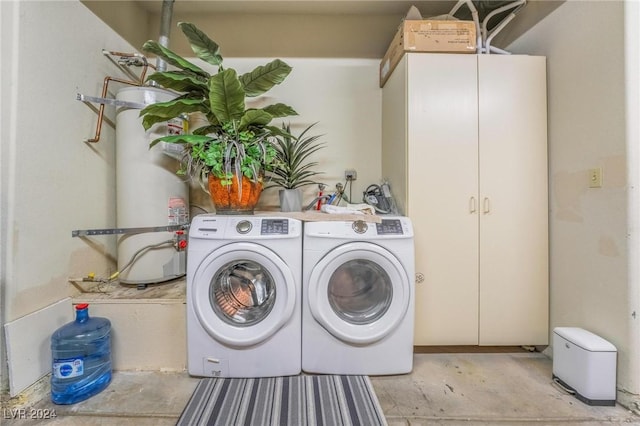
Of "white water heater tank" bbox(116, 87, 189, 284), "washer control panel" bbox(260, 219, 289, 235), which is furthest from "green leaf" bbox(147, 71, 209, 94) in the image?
"washer control panel" bbox(260, 219, 289, 235)

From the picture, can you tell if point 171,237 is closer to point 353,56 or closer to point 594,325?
point 353,56

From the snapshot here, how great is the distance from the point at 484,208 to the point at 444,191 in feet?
0.93

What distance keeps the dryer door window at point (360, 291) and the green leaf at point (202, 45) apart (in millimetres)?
1545

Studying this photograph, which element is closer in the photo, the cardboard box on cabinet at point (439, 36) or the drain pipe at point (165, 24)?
A: the cardboard box on cabinet at point (439, 36)

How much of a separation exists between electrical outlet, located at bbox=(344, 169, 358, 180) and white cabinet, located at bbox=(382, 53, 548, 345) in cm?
65

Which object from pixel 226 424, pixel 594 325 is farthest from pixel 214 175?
pixel 594 325

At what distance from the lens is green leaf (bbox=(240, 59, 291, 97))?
1.67 m

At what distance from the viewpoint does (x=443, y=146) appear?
1.67 metres

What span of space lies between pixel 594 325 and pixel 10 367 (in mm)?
2997

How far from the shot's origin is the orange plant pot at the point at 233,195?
1.56 m

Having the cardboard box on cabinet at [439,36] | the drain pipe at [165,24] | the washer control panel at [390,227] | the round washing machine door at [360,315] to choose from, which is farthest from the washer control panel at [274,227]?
the drain pipe at [165,24]

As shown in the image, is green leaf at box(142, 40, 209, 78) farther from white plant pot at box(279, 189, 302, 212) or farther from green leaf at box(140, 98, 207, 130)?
white plant pot at box(279, 189, 302, 212)

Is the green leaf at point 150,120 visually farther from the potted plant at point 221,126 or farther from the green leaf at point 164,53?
the green leaf at point 164,53

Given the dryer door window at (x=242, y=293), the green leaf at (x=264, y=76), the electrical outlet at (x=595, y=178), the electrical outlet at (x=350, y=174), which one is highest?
the green leaf at (x=264, y=76)
